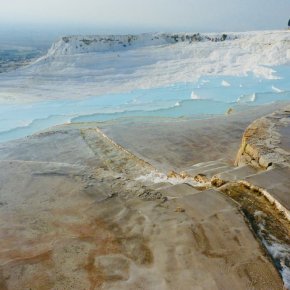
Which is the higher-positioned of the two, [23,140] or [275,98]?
[23,140]

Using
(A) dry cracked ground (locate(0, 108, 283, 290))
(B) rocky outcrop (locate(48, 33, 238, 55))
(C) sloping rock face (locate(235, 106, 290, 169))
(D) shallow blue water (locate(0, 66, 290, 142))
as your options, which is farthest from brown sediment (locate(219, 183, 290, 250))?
(B) rocky outcrop (locate(48, 33, 238, 55))

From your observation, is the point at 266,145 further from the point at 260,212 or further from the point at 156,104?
the point at 156,104

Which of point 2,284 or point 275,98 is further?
point 275,98

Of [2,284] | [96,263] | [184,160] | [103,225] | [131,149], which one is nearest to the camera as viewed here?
[2,284]

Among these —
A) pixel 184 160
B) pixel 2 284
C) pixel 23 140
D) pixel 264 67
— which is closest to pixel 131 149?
pixel 184 160

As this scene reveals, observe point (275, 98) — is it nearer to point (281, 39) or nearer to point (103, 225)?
point (281, 39)

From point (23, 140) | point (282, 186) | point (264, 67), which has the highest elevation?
point (282, 186)
